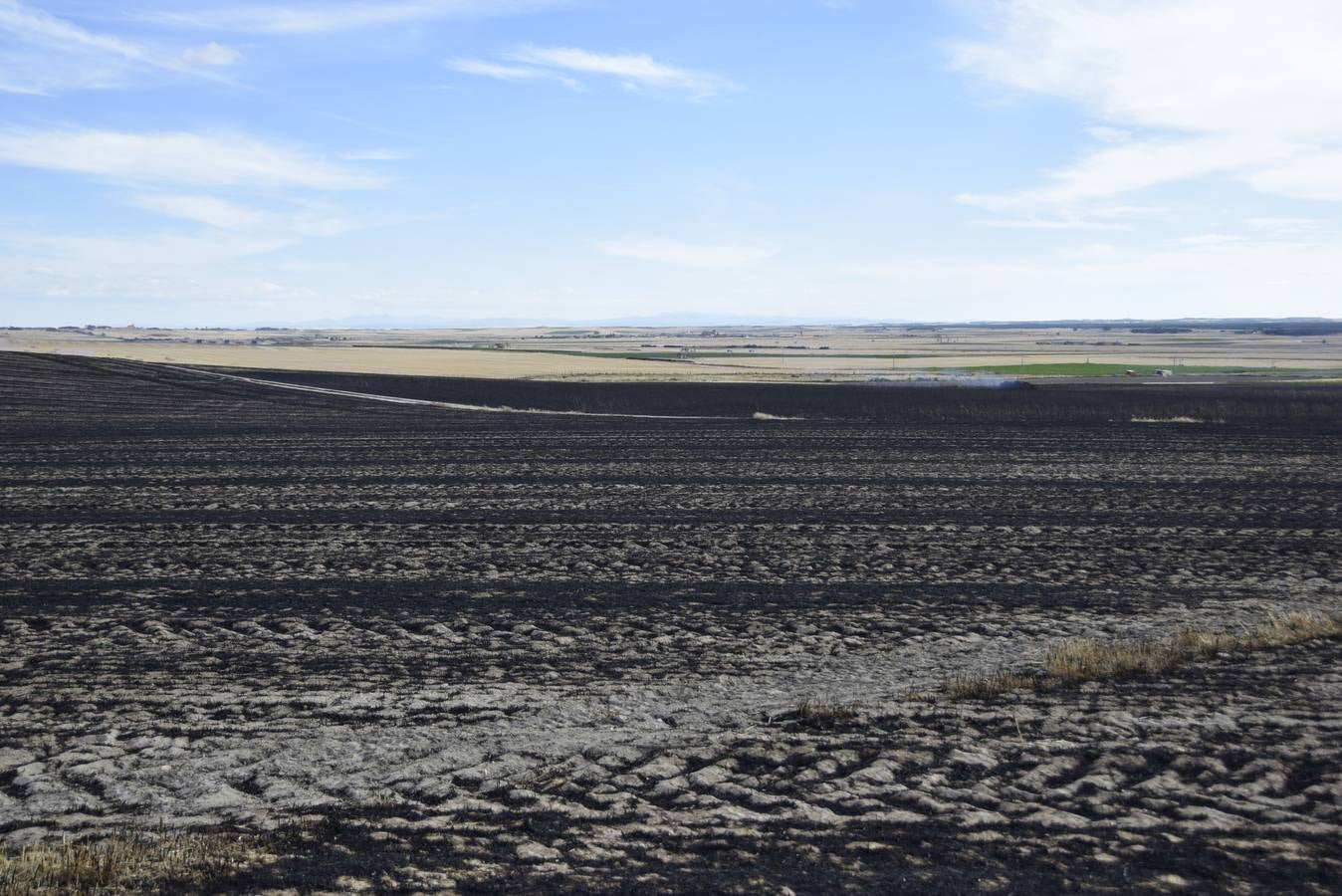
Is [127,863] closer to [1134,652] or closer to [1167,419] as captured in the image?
[1134,652]

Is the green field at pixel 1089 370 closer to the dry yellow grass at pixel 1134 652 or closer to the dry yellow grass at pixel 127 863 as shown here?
the dry yellow grass at pixel 1134 652

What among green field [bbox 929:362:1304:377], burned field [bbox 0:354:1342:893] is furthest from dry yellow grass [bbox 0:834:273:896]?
green field [bbox 929:362:1304:377]

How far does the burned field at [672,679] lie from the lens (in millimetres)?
5852

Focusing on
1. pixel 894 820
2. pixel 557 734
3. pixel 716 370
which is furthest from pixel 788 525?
pixel 716 370

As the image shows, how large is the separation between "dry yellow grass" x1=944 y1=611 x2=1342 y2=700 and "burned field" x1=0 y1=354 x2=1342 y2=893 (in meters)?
0.17

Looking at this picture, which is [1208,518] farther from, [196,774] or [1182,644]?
[196,774]

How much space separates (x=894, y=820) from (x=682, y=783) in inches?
51.1

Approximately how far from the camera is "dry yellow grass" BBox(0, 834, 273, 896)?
208 inches

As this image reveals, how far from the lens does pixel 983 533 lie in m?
14.9

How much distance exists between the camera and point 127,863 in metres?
5.52

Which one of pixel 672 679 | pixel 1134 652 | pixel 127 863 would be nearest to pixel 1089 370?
pixel 1134 652

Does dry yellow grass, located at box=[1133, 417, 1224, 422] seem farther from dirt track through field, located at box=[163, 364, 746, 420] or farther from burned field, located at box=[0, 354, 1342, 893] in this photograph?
burned field, located at box=[0, 354, 1342, 893]

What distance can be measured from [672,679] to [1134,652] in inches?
155

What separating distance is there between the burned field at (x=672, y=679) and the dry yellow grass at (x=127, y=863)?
0.15 m
